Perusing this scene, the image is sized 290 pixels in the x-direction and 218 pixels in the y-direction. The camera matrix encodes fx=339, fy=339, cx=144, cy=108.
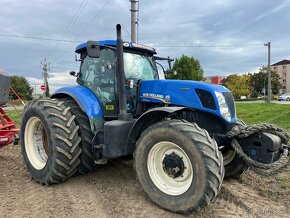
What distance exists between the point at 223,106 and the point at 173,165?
1.10 meters

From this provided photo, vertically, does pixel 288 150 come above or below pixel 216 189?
above

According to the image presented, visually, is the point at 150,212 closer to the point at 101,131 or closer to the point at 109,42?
the point at 101,131

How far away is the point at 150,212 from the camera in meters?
4.21

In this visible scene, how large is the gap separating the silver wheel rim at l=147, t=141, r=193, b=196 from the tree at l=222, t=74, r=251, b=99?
224 ft

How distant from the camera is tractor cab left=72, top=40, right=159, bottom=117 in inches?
213

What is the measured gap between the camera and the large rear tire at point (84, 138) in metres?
5.31

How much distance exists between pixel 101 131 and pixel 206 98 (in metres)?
1.70

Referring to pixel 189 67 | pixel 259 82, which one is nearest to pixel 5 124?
pixel 189 67

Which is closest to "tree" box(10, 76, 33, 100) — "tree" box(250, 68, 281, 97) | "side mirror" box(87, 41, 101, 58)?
"tree" box(250, 68, 281, 97)

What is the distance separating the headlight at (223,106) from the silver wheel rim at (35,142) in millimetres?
3094

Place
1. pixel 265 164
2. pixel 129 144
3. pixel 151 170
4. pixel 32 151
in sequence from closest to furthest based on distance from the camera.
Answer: pixel 265 164 → pixel 151 170 → pixel 129 144 → pixel 32 151

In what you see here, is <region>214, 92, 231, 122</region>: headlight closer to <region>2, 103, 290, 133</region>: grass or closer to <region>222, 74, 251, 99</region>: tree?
<region>2, 103, 290, 133</region>: grass

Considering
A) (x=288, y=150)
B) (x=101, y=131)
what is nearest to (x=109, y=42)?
(x=101, y=131)

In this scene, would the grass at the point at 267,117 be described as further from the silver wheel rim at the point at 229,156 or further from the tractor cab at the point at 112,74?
the tractor cab at the point at 112,74
